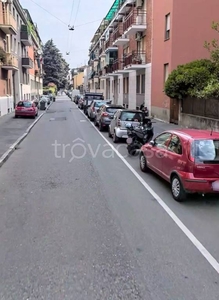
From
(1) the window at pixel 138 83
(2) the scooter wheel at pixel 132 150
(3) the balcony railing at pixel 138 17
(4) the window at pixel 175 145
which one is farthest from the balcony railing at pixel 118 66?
(4) the window at pixel 175 145

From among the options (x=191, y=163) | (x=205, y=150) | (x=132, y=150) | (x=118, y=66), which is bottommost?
(x=132, y=150)

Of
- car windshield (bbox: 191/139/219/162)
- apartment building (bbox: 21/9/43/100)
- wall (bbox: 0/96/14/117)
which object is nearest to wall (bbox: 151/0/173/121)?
wall (bbox: 0/96/14/117)

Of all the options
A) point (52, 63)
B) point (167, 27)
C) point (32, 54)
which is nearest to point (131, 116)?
point (167, 27)

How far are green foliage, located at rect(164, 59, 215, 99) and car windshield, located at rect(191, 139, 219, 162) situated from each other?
8.65 meters

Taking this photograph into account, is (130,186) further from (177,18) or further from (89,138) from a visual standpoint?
(177,18)

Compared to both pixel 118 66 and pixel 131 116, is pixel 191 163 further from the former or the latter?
pixel 118 66

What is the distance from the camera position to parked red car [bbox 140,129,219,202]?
605 cm

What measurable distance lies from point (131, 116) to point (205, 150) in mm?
7992

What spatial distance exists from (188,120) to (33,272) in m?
15.4

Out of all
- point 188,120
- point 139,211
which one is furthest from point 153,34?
point 139,211

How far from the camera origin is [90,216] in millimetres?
5566

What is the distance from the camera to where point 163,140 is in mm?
7773

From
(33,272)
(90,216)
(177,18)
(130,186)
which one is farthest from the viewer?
(177,18)

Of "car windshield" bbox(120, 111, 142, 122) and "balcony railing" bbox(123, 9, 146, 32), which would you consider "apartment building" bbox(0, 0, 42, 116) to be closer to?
"balcony railing" bbox(123, 9, 146, 32)
